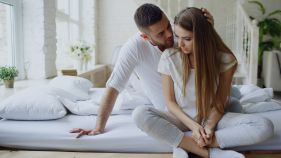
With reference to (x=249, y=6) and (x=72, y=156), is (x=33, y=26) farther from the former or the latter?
(x=249, y=6)

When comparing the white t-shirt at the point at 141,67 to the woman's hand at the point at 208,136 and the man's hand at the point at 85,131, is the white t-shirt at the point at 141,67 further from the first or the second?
the woman's hand at the point at 208,136

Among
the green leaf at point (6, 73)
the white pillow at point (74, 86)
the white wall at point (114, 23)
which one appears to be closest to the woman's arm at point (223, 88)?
the white pillow at point (74, 86)

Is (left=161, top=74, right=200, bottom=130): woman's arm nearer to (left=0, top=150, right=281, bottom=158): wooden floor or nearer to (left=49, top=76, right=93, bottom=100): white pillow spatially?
(left=0, top=150, right=281, bottom=158): wooden floor

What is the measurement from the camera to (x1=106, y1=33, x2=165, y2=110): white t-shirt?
1.72 meters

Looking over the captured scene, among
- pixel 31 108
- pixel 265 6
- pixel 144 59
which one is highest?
pixel 265 6

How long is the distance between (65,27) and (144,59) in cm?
285

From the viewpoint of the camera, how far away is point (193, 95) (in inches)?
61.3

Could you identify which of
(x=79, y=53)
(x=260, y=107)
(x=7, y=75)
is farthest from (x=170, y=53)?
(x=79, y=53)

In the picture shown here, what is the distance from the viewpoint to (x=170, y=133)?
1438 millimetres

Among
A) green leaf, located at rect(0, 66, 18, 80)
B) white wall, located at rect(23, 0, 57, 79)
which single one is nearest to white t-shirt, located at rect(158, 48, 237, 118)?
green leaf, located at rect(0, 66, 18, 80)

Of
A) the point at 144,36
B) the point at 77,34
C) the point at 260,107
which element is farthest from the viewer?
the point at 77,34

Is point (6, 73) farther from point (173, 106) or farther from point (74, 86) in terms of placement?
point (173, 106)

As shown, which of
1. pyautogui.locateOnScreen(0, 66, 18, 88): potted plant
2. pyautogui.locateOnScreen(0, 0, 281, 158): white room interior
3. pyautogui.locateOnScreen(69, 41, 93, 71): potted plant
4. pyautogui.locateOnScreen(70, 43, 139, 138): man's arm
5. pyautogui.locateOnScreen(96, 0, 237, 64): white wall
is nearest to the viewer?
pyautogui.locateOnScreen(70, 43, 139, 138): man's arm

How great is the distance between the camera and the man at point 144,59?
1.59m
